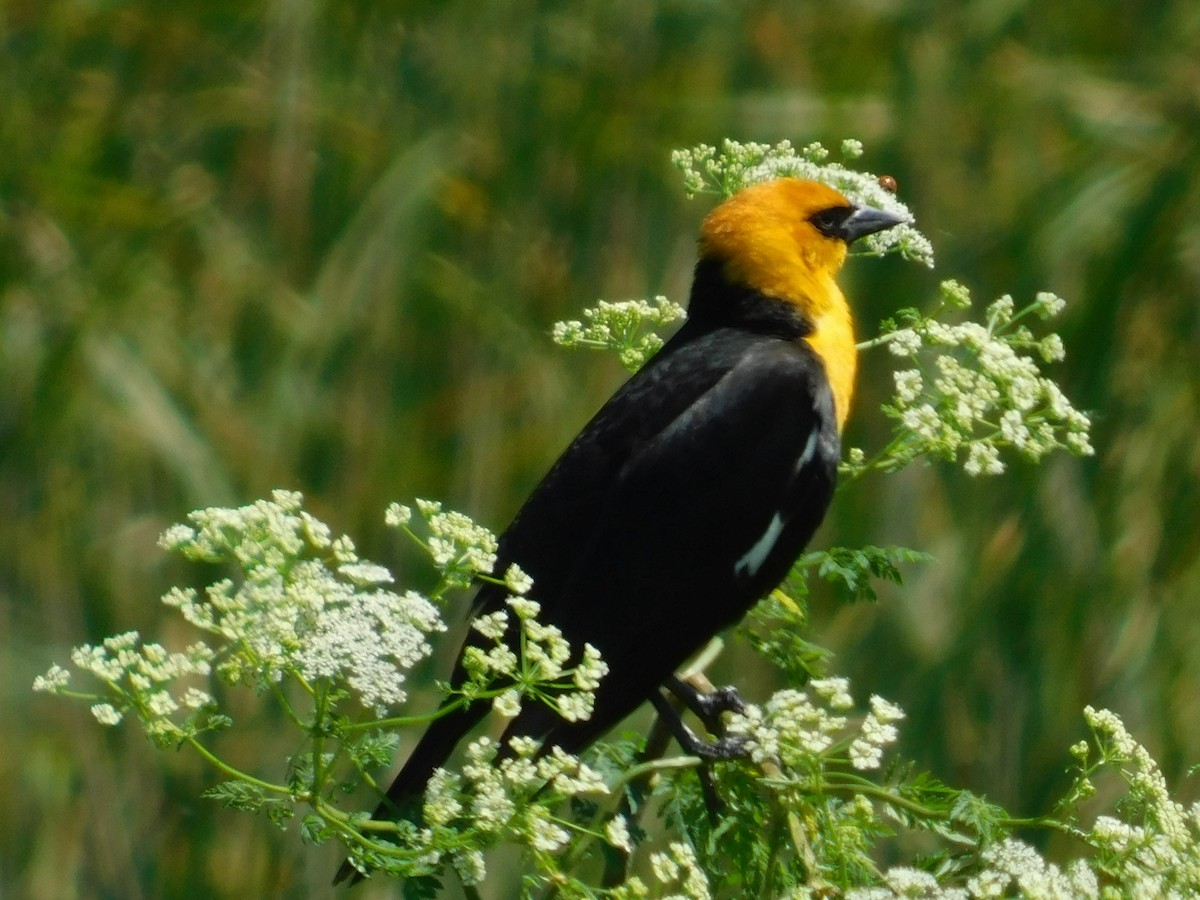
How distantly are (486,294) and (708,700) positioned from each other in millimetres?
1458

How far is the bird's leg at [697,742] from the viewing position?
145cm

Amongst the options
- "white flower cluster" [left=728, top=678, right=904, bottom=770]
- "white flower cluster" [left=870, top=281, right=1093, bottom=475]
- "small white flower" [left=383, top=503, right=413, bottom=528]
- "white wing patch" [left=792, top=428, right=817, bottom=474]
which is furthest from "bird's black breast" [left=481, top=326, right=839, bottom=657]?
"small white flower" [left=383, top=503, right=413, bottom=528]

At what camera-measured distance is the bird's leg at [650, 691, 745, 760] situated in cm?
145

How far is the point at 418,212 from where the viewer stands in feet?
10.5

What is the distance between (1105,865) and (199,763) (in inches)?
92.5

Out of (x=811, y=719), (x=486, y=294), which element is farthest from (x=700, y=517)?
(x=486, y=294)

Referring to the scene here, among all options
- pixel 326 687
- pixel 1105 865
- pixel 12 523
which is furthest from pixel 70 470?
pixel 1105 865

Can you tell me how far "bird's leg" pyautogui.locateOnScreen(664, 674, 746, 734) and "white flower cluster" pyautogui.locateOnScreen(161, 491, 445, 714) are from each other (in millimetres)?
827

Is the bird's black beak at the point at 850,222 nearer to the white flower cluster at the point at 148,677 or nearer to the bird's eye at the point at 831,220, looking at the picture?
the bird's eye at the point at 831,220

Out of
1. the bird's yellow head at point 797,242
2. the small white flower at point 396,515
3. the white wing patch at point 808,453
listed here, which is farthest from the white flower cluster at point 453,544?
the bird's yellow head at point 797,242

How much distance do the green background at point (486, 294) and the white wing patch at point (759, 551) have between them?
1043 millimetres

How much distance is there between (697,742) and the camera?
158 centimetres

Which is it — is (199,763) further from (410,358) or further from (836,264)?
(836,264)

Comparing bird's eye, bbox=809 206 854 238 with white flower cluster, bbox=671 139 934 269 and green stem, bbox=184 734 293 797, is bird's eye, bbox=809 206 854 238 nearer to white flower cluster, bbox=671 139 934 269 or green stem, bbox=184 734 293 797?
white flower cluster, bbox=671 139 934 269
